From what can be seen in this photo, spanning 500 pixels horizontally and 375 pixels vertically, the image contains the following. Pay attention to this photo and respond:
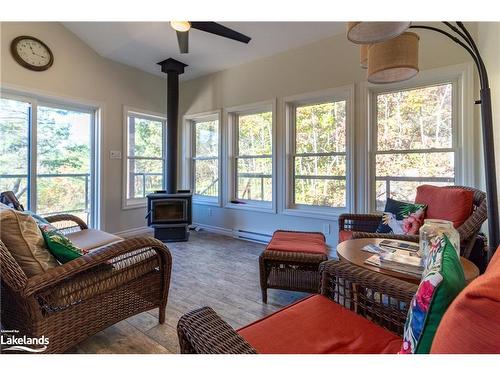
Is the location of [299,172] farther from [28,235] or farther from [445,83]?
[28,235]

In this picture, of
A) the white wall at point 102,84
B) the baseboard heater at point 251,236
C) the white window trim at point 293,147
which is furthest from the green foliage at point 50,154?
the white window trim at point 293,147

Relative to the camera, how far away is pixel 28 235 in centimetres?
123

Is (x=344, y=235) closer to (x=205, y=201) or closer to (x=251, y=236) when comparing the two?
(x=251, y=236)

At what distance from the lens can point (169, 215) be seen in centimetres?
396

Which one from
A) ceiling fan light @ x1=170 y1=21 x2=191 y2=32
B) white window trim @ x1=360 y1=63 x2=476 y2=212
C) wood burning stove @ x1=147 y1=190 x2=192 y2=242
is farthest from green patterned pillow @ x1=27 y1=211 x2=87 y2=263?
white window trim @ x1=360 y1=63 x2=476 y2=212

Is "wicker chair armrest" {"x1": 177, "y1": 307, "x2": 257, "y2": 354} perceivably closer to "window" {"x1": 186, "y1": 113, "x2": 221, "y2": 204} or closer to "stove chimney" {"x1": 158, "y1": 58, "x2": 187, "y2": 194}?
"stove chimney" {"x1": 158, "y1": 58, "x2": 187, "y2": 194}

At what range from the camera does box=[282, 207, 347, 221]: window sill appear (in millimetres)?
3278

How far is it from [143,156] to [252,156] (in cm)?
192

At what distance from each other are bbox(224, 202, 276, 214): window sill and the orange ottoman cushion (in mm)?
3276

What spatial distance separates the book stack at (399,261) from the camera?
1.27 metres

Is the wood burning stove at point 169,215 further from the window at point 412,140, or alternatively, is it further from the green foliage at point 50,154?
the window at point 412,140

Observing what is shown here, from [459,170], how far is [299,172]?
1759 mm

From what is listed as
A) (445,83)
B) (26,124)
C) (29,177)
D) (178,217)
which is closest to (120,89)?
(26,124)

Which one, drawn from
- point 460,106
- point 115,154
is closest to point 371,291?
point 460,106
